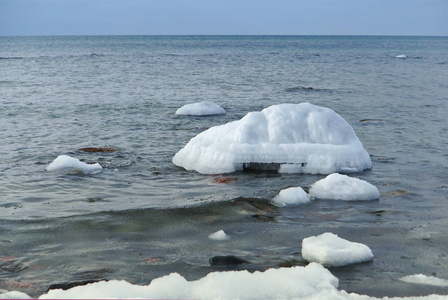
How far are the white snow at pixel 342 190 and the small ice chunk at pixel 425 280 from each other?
7.13ft

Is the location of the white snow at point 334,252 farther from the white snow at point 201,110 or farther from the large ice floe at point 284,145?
the white snow at point 201,110

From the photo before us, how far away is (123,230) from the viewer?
5.08 meters

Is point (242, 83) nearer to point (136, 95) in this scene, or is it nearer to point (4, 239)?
point (136, 95)

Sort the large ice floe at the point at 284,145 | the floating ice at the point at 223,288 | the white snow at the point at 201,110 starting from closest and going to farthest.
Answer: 1. the floating ice at the point at 223,288
2. the large ice floe at the point at 284,145
3. the white snow at the point at 201,110

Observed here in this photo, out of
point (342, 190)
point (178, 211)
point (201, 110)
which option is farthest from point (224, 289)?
point (201, 110)

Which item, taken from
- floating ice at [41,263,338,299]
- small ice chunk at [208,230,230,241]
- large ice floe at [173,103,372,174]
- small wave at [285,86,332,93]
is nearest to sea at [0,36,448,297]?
small ice chunk at [208,230,230,241]

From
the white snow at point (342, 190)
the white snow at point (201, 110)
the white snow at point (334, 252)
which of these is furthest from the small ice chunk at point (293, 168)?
the white snow at point (201, 110)

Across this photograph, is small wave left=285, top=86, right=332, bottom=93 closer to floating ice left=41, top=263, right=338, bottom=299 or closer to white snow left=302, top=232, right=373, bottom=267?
white snow left=302, top=232, right=373, bottom=267

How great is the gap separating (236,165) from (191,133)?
11.8 feet

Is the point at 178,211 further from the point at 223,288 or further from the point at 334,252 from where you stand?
the point at 223,288

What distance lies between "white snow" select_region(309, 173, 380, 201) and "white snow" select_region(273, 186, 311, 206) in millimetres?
231

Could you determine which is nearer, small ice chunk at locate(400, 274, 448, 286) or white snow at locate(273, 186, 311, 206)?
small ice chunk at locate(400, 274, 448, 286)

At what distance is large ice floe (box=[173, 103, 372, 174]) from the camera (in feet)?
23.6

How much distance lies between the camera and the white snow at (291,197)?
230 inches
